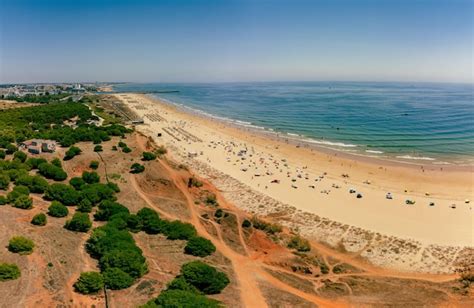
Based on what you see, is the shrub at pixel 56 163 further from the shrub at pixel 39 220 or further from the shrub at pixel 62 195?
the shrub at pixel 39 220

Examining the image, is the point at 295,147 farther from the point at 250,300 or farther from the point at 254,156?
the point at 250,300

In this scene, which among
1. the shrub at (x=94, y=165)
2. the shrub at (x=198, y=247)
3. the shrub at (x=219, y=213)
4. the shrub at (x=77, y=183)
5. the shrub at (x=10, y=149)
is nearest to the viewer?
the shrub at (x=198, y=247)

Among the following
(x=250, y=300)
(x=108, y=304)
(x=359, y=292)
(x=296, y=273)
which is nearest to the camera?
(x=108, y=304)

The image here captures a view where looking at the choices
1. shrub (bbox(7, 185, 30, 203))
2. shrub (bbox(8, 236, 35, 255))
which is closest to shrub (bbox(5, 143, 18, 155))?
shrub (bbox(7, 185, 30, 203))

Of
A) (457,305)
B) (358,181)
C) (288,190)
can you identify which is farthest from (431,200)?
(457,305)

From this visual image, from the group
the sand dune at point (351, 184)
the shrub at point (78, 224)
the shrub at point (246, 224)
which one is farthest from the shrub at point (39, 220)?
the sand dune at point (351, 184)

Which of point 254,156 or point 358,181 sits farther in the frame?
point 254,156
